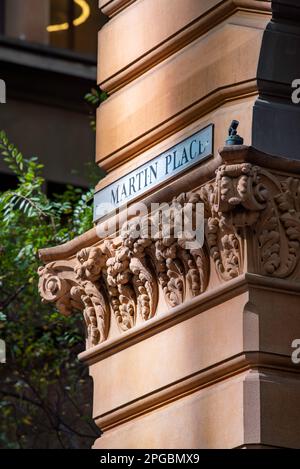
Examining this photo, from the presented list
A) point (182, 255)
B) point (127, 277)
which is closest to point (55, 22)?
point (127, 277)

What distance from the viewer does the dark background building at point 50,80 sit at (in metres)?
29.9

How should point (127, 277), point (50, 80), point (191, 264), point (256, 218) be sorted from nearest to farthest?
point (256, 218)
point (191, 264)
point (127, 277)
point (50, 80)

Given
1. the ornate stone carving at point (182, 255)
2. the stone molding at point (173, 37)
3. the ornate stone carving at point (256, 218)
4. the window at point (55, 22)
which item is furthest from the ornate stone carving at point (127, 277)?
the window at point (55, 22)

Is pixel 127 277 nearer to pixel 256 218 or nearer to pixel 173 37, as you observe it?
pixel 256 218

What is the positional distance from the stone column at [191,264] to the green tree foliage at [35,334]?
12.8 feet

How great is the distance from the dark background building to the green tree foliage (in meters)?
8.03

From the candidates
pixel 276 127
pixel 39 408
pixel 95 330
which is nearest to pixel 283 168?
pixel 276 127

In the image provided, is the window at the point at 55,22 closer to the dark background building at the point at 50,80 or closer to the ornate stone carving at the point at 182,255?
the dark background building at the point at 50,80

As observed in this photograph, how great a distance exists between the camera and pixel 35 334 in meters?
21.1

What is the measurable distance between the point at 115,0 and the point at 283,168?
303cm

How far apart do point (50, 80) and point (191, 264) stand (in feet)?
60.9

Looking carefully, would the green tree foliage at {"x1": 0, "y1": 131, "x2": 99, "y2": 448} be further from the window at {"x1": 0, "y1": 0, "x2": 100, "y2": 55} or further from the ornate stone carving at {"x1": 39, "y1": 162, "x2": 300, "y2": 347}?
the window at {"x1": 0, "y1": 0, "x2": 100, "y2": 55}

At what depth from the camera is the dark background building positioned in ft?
98.1
